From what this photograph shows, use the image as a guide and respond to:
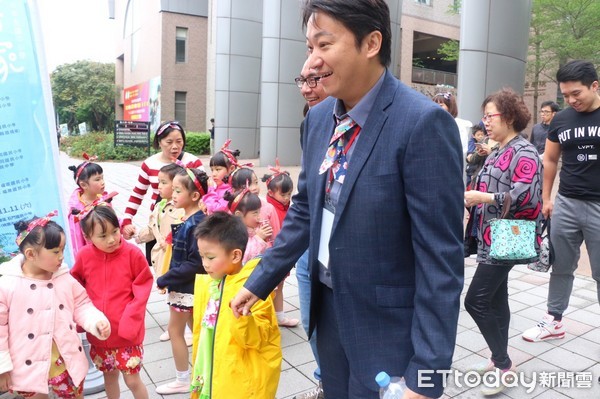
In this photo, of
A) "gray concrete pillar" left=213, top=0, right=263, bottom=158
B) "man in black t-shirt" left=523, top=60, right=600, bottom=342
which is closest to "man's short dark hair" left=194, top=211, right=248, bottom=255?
"man in black t-shirt" left=523, top=60, right=600, bottom=342

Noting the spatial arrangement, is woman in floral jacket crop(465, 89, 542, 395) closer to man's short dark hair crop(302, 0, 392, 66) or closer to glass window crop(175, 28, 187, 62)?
man's short dark hair crop(302, 0, 392, 66)

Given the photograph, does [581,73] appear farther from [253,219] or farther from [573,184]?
[253,219]

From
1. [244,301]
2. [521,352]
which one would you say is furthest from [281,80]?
[244,301]

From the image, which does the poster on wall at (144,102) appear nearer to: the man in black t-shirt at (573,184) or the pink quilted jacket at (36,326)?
the man in black t-shirt at (573,184)

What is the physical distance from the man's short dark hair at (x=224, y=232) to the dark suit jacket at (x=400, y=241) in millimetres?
864

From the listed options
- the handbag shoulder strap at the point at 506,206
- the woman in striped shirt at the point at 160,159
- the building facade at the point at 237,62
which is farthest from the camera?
the building facade at the point at 237,62

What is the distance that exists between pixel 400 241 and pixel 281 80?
49.4 feet

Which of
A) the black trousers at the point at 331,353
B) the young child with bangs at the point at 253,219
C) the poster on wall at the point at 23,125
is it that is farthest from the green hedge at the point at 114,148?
the black trousers at the point at 331,353

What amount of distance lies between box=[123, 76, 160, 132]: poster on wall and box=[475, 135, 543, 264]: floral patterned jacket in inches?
1162

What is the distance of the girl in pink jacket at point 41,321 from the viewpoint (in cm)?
249

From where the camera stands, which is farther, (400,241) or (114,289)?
(114,289)

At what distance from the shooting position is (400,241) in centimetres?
159

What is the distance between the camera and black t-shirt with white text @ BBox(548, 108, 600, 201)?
3619 mm

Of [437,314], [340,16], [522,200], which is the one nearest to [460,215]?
[437,314]
